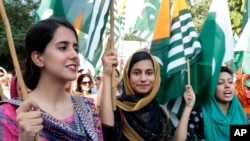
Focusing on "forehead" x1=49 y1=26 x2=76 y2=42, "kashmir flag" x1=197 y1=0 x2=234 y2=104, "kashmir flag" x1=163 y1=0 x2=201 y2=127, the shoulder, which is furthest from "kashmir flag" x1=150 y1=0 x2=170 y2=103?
the shoulder

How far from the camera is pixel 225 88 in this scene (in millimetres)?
3947

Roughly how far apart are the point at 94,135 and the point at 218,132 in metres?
1.89

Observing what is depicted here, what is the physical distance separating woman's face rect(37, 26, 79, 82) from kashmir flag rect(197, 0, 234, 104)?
78.8 inches

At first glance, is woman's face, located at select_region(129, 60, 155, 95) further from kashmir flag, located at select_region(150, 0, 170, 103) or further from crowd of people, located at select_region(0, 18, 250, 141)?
kashmir flag, located at select_region(150, 0, 170, 103)

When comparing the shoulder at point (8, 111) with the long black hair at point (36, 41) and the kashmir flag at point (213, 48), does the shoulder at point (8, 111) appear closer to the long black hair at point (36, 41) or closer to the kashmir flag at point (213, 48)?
the long black hair at point (36, 41)

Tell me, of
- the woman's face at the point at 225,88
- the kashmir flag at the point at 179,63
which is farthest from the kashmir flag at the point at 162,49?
the woman's face at the point at 225,88

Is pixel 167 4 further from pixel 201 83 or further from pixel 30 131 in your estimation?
pixel 30 131

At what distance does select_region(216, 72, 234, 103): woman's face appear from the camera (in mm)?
3914

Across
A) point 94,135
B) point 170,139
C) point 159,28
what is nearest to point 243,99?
point 159,28

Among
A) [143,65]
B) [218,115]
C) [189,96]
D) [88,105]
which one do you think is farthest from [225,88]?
[88,105]

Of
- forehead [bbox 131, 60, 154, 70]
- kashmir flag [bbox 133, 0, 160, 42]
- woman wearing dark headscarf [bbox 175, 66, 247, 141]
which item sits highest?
kashmir flag [bbox 133, 0, 160, 42]

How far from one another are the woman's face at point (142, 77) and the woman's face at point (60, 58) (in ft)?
3.93

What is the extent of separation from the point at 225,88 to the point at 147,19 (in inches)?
105

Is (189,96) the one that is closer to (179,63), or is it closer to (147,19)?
(179,63)
